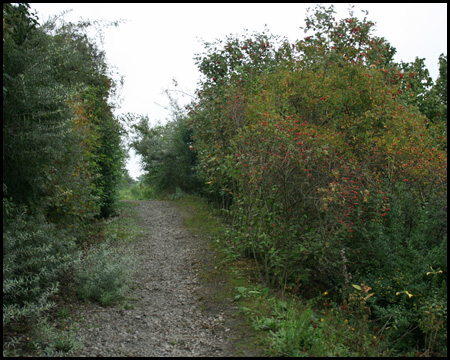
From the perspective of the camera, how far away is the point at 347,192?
17.3 ft

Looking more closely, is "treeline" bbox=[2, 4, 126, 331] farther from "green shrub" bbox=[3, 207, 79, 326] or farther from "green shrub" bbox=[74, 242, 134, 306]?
"green shrub" bbox=[74, 242, 134, 306]

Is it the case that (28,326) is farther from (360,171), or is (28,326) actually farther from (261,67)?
(261,67)

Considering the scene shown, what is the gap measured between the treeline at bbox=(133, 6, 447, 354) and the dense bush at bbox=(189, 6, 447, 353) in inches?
0.8

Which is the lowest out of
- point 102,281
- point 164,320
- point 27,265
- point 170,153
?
point 164,320

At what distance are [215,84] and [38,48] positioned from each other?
20.6ft

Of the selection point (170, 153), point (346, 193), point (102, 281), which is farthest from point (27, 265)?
point (170, 153)

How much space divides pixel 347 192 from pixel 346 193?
0.03 meters

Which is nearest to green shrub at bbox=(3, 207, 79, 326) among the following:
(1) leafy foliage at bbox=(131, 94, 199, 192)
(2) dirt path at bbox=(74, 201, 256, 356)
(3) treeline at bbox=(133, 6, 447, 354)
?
(2) dirt path at bbox=(74, 201, 256, 356)

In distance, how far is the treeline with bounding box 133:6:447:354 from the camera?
17.7ft

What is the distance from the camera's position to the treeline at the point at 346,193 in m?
5.40

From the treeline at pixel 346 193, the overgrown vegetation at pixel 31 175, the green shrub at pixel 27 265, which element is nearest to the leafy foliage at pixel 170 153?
the treeline at pixel 346 193

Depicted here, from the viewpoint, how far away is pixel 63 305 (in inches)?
209

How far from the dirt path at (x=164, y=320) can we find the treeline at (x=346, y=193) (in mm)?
1229

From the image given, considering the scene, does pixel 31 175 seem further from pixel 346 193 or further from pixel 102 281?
pixel 346 193
